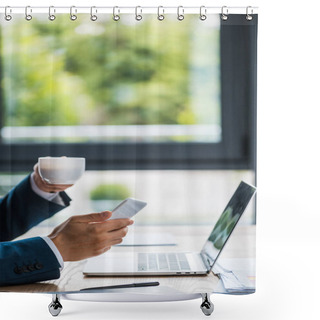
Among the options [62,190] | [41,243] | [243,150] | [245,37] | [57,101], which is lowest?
[41,243]

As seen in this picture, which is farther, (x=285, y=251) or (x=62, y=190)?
(x=285, y=251)

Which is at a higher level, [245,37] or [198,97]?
[245,37]

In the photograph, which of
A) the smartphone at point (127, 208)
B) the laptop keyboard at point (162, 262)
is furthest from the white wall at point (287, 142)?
the smartphone at point (127, 208)

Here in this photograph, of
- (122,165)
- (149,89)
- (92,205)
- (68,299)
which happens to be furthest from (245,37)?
(68,299)

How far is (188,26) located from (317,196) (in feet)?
4.25

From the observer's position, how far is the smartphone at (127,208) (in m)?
1.70

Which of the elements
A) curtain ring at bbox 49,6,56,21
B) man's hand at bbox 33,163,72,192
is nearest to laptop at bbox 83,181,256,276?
man's hand at bbox 33,163,72,192

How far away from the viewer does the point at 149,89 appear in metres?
1.69

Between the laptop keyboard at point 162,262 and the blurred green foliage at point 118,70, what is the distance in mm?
442

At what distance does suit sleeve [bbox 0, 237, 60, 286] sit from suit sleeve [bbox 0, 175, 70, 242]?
18cm

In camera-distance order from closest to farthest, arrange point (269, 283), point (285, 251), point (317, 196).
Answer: point (269, 283), point (285, 251), point (317, 196)

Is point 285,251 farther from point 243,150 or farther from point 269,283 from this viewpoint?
point 243,150

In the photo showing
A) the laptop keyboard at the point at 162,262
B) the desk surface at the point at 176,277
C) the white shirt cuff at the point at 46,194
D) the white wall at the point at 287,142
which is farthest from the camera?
the white wall at the point at 287,142

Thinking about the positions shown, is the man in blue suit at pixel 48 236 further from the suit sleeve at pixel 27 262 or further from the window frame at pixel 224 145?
the window frame at pixel 224 145
